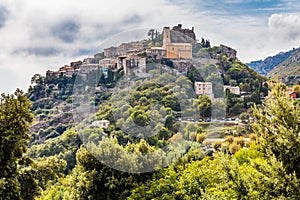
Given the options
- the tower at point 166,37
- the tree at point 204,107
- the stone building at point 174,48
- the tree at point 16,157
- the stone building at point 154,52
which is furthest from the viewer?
the stone building at point 174,48

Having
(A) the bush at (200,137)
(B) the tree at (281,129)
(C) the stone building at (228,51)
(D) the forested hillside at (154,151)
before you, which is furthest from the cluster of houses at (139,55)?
(C) the stone building at (228,51)

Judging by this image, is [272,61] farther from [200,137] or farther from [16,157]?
[16,157]

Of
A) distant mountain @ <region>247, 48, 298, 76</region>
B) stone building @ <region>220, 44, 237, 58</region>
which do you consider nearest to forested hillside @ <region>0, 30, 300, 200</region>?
stone building @ <region>220, 44, 237, 58</region>

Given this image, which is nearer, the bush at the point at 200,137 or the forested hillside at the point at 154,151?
the forested hillside at the point at 154,151

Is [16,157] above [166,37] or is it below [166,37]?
below

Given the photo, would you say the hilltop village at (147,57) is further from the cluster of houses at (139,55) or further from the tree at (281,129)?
the tree at (281,129)

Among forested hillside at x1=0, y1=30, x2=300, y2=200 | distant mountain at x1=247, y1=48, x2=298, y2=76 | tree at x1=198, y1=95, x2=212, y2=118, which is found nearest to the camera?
forested hillside at x1=0, y1=30, x2=300, y2=200

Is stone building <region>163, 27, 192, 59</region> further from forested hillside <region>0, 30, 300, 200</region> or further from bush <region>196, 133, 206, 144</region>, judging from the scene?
bush <region>196, 133, 206, 144</region>

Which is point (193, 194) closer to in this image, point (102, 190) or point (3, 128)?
point (102, 190)

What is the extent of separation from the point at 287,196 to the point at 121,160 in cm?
735

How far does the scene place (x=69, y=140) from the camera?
41.2 m

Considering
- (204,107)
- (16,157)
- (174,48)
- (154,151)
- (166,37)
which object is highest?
(166,37)

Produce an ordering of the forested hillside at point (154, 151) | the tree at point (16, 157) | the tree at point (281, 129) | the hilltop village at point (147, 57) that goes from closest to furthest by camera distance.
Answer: the tree at point (281, 129), the forested hillside at point (154, 151), the tree at point (16, 157), the hilltop village at point (147, 57)

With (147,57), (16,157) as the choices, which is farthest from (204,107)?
(16,157)
